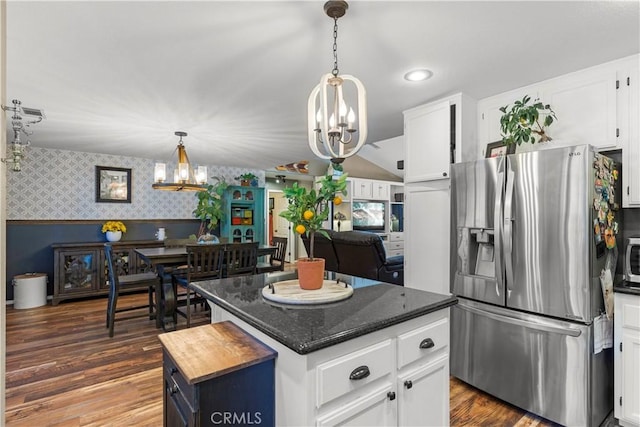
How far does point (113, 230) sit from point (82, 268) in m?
0.68

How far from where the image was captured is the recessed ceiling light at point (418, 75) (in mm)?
2264

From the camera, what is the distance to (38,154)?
464 cm

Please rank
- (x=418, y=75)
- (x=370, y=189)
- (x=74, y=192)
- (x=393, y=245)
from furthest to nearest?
(x=393, y=245)
(x=370, y=189)
(x=74, y=192)
(x=418, y=75)

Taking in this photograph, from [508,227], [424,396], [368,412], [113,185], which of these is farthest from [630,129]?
[113,185]

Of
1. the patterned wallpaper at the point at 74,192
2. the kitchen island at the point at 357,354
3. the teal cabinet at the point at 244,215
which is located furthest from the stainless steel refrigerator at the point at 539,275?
the patterned wallpaper at the point at 74,192

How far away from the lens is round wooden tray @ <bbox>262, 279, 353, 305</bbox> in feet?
4.80

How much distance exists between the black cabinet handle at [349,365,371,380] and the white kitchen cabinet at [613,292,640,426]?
1.75 m

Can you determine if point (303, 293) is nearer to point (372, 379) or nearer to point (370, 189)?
point (372, 379)

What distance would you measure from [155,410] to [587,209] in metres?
2.89

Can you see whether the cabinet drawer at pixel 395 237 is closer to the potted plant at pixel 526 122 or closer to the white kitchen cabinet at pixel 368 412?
the potted plant at pixel 526 122

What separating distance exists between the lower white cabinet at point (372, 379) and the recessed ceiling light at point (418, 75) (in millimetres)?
1615

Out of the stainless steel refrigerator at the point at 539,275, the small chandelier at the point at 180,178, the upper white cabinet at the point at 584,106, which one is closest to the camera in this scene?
the stainless steel refrigerator at the point at 539,275

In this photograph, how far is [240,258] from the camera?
11.8ft

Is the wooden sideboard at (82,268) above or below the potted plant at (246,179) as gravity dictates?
below
